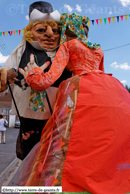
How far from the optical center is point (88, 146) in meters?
1.17

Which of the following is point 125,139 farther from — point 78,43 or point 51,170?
point 78,43

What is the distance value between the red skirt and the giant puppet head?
0.86 m

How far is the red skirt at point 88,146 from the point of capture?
1.11m

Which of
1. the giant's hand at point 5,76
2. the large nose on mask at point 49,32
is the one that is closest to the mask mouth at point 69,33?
the large nose on mask at point 49,32

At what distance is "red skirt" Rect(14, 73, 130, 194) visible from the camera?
3.64 feet

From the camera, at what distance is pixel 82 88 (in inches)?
54.1

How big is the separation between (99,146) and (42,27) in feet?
4.82

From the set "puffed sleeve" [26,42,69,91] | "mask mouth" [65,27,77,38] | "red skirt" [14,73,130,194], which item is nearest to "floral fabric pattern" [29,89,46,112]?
"puffed sleeve" [26,42,69,91]

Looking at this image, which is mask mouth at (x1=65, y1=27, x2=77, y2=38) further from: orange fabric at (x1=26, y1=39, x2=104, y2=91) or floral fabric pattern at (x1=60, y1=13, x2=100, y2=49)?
orange fabric at (x1=26, y1=39, x2=104, y2=91)

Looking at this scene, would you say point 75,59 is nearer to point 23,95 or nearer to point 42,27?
point 42,27

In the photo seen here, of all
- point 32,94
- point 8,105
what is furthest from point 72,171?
point 8,105

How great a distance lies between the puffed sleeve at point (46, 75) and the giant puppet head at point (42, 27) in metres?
0.33

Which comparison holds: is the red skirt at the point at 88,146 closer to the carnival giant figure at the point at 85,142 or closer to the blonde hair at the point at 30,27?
the carnival giant figure at the point at 85,142

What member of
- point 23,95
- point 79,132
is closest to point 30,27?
point 23,95
